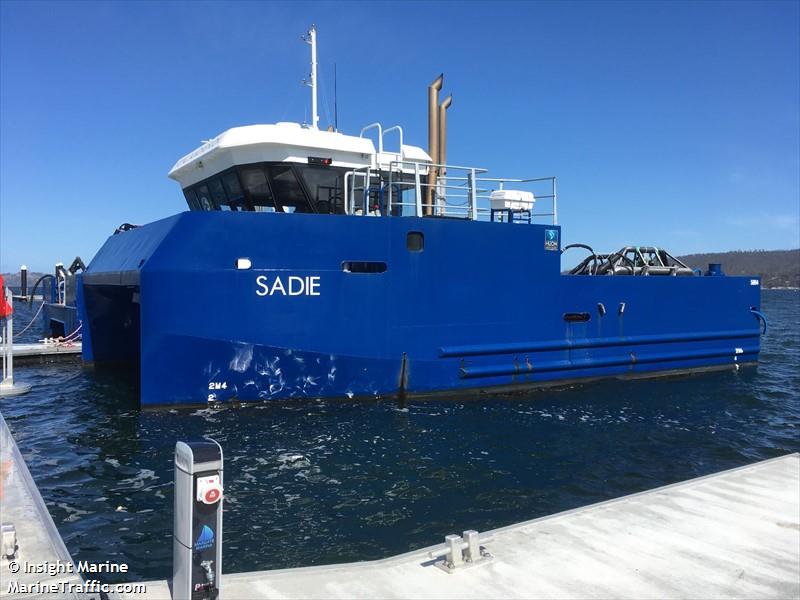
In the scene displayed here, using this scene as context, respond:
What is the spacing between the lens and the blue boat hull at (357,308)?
24.2ft

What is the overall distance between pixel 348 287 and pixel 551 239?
3528mm

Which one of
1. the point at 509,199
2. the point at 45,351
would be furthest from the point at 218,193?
the point at 45,351

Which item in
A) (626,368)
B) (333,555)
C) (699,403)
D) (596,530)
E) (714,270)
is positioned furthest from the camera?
(714,270)

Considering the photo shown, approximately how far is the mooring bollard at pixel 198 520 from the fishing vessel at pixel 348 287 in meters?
4.98

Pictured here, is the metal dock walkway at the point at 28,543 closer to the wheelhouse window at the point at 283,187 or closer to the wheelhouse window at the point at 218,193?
the wheelhouse window at the point at 283,187

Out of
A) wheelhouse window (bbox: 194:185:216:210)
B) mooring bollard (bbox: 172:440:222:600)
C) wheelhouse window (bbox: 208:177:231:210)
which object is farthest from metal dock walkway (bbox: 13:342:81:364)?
mooring bollard (bbox: 172:440:222:600)

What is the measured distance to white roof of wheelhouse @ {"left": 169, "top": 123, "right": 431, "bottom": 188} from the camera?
824 centimetres

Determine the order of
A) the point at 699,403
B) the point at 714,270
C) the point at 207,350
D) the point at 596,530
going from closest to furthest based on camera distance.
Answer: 1. the point at 596,530
2. the point at 207,350
3. the point at 699,403
4. the point at 714,270

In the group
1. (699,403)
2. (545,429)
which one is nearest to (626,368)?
(699,403)

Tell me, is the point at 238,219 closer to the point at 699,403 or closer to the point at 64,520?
the point at 64,520

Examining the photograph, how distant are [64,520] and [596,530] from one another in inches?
150

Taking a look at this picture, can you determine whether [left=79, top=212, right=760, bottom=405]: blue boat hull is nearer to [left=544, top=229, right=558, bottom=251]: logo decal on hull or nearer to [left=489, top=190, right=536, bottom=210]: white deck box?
[left=544, top=229, right=558, bottom=251]: logo decal on hull

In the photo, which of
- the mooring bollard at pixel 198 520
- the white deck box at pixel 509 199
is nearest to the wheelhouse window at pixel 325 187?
the white deck box at pixel 509 199

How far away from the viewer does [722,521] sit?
3889mm
